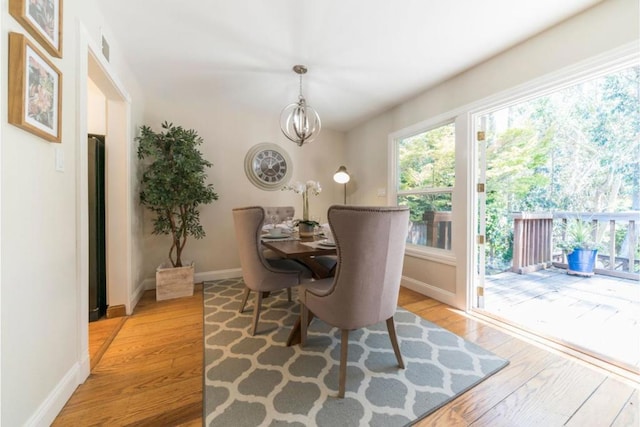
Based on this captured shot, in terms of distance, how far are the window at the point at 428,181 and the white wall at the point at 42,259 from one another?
274 centimetres

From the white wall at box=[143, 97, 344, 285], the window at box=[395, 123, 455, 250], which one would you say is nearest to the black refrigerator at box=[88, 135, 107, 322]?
the white wall at box=[143, 97, 344, 285]

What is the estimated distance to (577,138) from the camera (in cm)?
357

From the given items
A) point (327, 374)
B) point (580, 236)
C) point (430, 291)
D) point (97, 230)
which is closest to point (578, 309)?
point (430, 291)

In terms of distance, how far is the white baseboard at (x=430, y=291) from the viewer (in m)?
2.51

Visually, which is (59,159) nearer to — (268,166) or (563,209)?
(268,166)

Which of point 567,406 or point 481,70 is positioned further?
point 481,70

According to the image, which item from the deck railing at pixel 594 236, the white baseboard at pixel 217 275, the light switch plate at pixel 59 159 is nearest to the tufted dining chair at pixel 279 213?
the white baseboard at pixel 217 275

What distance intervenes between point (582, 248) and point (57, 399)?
18.4ft

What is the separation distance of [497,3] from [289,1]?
1.35 metres

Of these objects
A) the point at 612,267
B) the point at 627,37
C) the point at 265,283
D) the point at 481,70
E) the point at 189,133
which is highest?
the point at 481,70

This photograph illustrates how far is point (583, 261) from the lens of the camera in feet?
11.4

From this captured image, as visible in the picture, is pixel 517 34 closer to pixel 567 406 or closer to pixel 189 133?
pixel 567 406

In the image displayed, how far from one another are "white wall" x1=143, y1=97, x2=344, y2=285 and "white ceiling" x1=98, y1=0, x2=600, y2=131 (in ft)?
1.22

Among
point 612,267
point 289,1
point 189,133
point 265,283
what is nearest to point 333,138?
point 189,133
